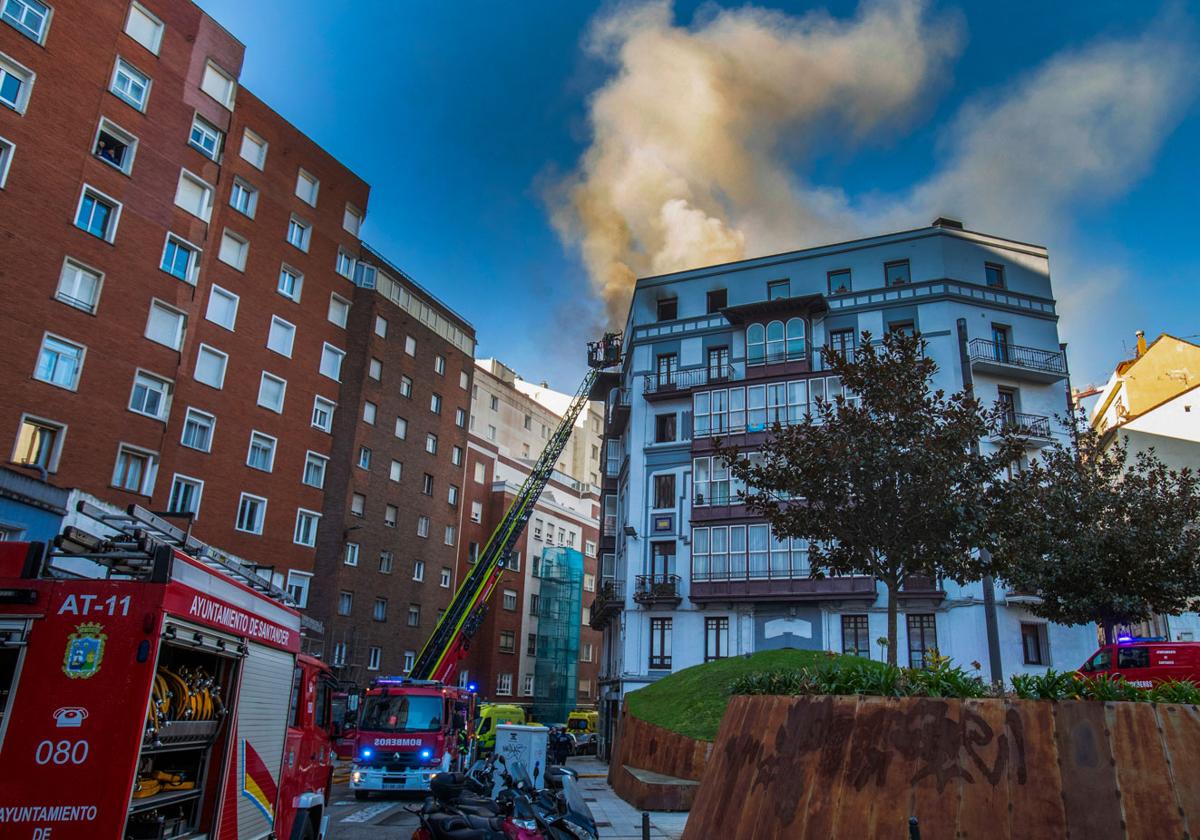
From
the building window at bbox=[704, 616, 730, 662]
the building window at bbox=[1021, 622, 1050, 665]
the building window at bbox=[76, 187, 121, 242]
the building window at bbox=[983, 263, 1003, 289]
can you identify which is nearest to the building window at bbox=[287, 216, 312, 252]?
the building window at bbox=[76, 187, 121, 242]

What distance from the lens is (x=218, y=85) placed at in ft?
107

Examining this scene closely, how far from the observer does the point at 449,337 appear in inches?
1984

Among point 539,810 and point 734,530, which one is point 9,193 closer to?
point 539,810

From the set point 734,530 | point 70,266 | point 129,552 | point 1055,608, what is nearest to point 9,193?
point 70,266

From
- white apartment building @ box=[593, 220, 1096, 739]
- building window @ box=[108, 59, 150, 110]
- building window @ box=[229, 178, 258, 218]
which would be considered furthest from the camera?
building window @ box=[229, 178, 258, 218]

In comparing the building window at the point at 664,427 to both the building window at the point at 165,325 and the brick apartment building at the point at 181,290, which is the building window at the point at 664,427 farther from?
the building window at the point at 165,325

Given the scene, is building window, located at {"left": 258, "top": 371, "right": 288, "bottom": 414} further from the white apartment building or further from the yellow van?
the white apartment building

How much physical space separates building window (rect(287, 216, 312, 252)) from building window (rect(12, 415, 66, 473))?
14994 millimetres

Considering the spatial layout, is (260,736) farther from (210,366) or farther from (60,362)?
(210,366)

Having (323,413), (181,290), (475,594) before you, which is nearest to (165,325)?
(181,290)

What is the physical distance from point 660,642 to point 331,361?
2042cm

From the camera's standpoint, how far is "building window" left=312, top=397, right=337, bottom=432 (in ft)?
120

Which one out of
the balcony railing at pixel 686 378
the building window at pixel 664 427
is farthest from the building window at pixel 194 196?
the building window at pixel 664 427

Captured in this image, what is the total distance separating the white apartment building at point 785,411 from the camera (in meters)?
32.9
